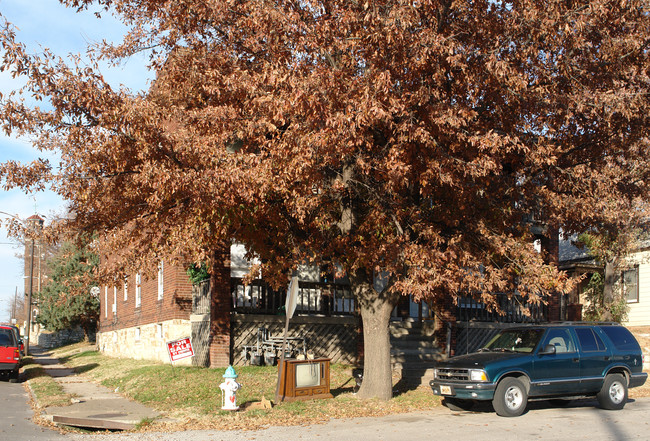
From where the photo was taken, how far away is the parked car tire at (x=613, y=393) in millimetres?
13008

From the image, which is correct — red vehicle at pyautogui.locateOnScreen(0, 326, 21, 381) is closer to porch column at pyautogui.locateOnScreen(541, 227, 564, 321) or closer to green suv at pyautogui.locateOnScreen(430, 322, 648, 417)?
green suv at pyautogui.locateOnScreen(430, 322, 648, 417)

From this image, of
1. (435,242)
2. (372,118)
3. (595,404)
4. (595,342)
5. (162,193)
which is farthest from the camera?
(595,404)

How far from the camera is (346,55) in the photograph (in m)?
11.8

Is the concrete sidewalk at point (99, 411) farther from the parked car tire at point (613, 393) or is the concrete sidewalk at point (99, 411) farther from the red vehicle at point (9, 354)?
the parked car tire at point (613, 393)

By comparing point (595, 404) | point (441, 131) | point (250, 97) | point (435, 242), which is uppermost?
point (250, 97)

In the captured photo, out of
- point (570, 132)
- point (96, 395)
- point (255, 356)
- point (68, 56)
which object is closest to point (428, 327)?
point (255, 356)

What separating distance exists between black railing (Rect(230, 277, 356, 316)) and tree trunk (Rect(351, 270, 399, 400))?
4671 millimetres

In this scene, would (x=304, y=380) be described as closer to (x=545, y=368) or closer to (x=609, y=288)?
(x=545, y=368)

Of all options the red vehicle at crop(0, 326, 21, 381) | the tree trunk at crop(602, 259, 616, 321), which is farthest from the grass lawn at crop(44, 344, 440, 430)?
the tree trunk at crop(602, 259, 616, 321)

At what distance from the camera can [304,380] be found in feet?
43.7

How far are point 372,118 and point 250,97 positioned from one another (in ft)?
10.7

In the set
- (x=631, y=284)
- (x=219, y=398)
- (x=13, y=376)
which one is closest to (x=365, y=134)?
(x=219, y=398)

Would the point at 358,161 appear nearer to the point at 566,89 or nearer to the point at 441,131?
the point at 441,131

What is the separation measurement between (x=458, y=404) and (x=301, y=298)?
23.3 ft
